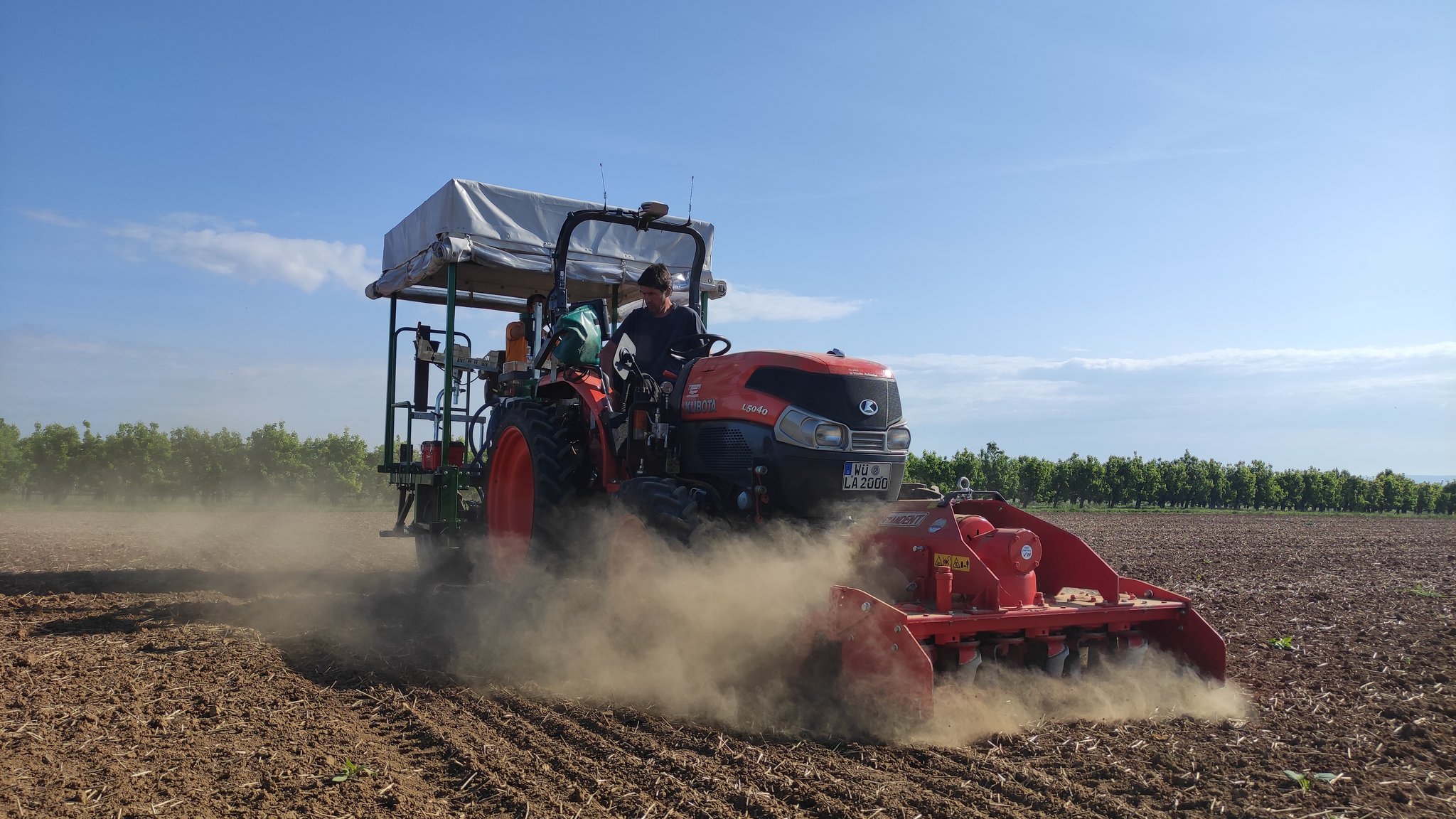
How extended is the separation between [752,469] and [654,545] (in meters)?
0.74

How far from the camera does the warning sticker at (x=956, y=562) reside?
456 cm

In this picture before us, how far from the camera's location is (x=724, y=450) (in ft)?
17.7

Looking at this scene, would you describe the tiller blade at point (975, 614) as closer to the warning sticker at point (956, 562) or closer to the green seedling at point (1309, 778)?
the warning sticker at point (956, 562)

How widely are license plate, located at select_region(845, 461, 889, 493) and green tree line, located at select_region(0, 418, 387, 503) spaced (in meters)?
28.6

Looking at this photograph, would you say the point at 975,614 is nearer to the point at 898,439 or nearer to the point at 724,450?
the point at 898,439

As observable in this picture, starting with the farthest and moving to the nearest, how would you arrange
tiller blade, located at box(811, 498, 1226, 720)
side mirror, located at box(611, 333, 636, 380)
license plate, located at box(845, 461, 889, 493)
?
side mirror, located at box(611, 333, 636, 380)
license plate, located at box(845, 461, 889, 493)
tiller blade, located at box(811, 498, 1226, 720)

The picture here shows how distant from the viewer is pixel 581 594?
575cm

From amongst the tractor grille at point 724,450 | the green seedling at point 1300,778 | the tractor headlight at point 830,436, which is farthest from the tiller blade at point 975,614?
the green seedling at point 1300,778

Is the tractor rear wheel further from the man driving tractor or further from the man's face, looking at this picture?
the man's face

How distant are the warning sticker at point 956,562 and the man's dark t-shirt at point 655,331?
242cm

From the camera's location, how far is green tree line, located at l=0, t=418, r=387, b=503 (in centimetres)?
2911

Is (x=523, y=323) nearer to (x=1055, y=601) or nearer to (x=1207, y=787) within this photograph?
(x=1055, y=601)

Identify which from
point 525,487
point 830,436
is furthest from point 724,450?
point 525,487

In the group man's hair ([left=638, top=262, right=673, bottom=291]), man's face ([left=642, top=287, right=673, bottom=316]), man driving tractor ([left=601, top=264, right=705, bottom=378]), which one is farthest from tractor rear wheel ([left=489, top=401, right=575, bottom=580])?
man's hair ([left=638, top=262, right=673, bottom=291])
